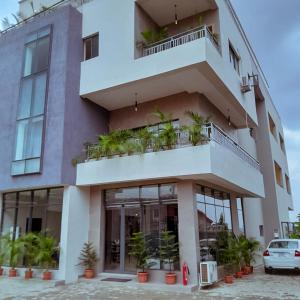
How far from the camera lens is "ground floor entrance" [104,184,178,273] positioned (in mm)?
12406

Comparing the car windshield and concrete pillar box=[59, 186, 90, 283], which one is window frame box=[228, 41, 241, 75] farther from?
concrete pillar box=[59, 186, 90, 283]

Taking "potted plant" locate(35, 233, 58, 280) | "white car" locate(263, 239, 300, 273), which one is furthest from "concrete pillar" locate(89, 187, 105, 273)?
"white car" locate(263, 239, 300, 273)

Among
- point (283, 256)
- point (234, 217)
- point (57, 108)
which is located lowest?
point (283, 256)

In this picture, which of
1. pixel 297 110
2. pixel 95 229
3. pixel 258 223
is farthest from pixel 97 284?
pixel 297 110

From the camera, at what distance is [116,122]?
15914mm

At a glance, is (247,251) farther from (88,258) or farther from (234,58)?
(234,58)

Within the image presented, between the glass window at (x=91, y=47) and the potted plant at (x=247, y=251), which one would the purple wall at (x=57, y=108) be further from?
the potted plant at (x=247, y=251)

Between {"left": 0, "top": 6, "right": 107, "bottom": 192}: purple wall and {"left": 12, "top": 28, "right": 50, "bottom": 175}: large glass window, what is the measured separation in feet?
1.16

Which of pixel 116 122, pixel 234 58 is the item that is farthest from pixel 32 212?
pixel 234 58

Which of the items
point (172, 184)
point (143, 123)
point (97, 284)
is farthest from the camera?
point (143, 123)

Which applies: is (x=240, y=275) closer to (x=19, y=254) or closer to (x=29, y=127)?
(x=19, y=254)

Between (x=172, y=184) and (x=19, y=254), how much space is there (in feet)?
23.8

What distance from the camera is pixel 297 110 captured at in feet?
76.9

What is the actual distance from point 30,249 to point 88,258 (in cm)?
243
